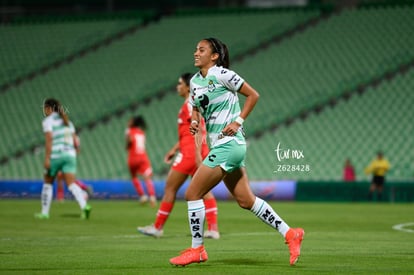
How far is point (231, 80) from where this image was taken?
Answer: 9.23m

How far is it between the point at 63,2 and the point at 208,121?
29537 mm

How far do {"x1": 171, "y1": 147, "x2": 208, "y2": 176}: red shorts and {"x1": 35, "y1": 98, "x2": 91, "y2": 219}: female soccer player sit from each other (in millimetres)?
4217

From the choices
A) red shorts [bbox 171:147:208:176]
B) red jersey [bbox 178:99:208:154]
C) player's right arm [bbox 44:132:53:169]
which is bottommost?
red shorts [bbox 171:147:208:176]

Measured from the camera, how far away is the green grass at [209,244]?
9.08 metres

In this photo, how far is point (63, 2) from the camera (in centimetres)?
3784

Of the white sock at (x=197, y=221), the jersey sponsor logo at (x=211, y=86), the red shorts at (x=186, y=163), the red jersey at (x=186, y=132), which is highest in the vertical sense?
the red jersey at (x=186, y=132)

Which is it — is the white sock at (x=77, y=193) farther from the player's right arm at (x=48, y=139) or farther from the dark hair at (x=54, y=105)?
the dark hair at (x=54, y=105)

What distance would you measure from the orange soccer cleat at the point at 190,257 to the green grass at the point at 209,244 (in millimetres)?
75

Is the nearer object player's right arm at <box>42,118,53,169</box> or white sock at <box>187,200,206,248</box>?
white sock at <box>187,200,206,248</box>

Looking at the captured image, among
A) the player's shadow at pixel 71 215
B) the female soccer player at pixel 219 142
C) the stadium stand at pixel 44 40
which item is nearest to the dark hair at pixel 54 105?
the player's shadow at pixel 71 215

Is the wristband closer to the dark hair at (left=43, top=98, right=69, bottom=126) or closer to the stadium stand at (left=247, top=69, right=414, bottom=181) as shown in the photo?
the dark hair at (left=43, top=98, right=69, bottom=126)

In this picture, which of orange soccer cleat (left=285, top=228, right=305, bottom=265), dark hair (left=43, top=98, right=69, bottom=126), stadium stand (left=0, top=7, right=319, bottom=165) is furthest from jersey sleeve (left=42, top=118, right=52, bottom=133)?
stadium stand (left=0, top=7, right=319, bottom=165)

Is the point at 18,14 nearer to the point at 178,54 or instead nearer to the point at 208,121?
the point at 178,54

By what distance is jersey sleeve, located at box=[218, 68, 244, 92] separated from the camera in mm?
9219
